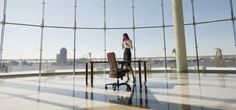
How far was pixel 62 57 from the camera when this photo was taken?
9.69m

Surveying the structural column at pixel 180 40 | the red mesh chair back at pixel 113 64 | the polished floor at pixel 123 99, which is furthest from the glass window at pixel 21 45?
the structural column at pixel 180 40

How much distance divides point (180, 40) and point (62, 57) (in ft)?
19.1

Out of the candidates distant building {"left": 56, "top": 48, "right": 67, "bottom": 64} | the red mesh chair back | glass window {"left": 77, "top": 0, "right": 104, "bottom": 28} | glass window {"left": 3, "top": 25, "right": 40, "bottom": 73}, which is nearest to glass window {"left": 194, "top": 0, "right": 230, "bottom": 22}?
glass window {"left": 77, "top": 0, "right": 104, "bottom": 28}

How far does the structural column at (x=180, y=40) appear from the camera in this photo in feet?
28.7

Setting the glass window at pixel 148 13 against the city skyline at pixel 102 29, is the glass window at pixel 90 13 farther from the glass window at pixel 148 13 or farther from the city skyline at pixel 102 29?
the glass window at pixel 148 13

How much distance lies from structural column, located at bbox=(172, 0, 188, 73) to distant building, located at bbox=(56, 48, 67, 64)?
5333 mm

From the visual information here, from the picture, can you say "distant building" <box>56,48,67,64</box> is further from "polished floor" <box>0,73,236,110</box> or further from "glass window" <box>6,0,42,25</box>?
"polished floor" <box>0,73,236,110</box>

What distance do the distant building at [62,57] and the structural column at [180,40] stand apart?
17.5 ft

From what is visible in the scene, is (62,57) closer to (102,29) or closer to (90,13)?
(102,29)

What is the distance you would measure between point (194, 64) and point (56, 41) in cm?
666

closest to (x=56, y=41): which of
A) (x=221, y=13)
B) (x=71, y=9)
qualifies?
(x=71, y=9)

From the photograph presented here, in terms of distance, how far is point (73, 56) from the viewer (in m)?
9.15

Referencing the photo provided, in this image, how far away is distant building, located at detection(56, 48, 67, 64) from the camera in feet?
30.5

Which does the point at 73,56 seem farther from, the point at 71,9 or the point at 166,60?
the point at 166,60
